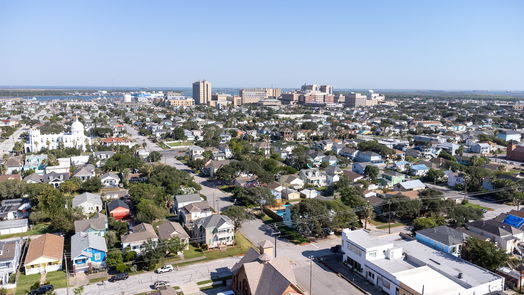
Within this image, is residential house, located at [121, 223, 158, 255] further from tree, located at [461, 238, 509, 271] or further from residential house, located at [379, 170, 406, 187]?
residential house, located at [379, 170, 406, 187]

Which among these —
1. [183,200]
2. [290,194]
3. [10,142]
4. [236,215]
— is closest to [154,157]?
[183,200]

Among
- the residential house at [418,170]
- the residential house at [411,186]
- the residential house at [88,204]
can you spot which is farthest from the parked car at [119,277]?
the residential house at [418,170]

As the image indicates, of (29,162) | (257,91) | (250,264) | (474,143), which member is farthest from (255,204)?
(257,91)

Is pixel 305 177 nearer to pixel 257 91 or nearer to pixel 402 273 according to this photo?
pixel 402 273

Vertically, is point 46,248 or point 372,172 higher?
point 372,172

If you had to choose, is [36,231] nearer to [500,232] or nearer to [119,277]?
[119,277]

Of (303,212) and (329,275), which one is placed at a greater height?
(303,212)
